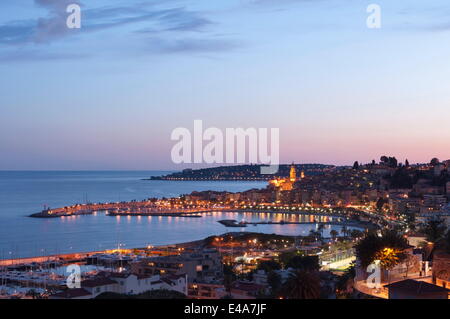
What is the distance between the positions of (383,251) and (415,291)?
169 centimetres

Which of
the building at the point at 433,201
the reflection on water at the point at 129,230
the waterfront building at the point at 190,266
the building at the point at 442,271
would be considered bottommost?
the reflection on water at the point at 129,230

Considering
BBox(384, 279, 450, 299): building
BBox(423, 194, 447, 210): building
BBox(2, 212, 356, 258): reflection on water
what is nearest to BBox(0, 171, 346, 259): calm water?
BBox(2, 212, 356, 258): reflection on water

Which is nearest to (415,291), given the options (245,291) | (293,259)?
(245,291)

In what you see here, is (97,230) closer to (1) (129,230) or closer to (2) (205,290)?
(1) (129,230)

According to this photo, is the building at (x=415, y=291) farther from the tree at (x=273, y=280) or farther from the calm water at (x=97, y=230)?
the calm water at (x=97, y=230)

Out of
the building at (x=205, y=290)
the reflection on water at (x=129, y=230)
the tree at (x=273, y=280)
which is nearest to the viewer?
the tree at (x=273, y=280)

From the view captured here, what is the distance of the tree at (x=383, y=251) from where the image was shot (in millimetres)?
6855

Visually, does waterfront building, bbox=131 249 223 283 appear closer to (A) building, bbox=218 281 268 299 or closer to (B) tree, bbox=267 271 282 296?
(B) tree, bbox=267 271 282 296

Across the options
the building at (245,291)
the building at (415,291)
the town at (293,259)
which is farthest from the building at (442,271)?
the building at (245,291)

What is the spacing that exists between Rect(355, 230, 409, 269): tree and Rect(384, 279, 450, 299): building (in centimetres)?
135

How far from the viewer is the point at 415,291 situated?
5305 millimetres

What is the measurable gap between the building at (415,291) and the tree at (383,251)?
53.2 inches

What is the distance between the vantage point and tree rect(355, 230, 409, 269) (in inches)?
270

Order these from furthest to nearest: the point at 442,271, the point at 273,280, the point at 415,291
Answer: the point at 273,280 → the point at 442,271 → the point at 415,291
